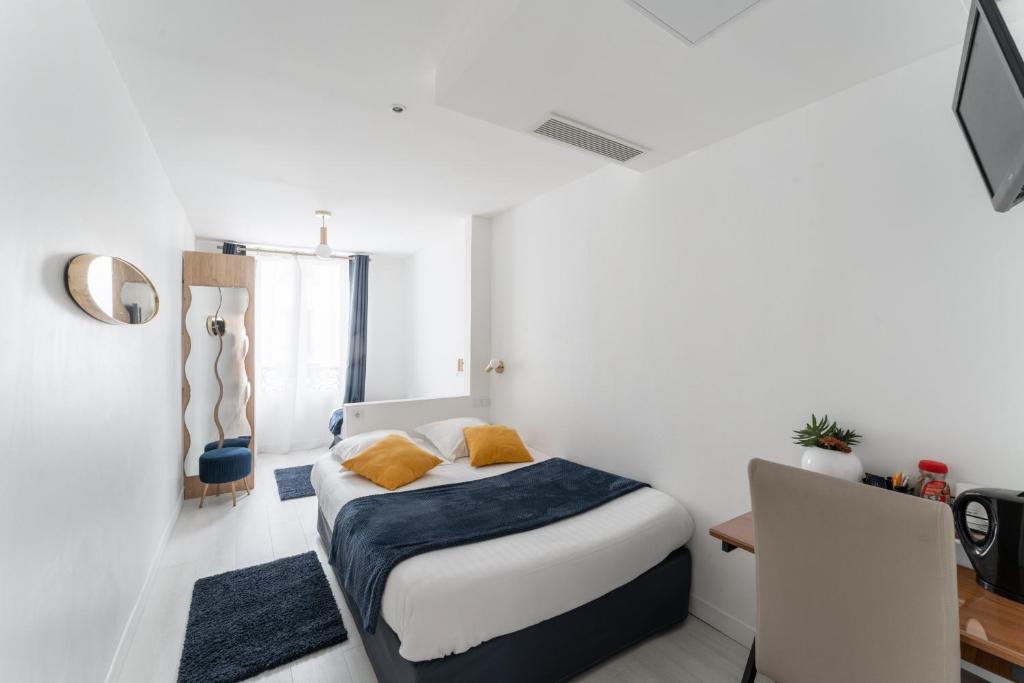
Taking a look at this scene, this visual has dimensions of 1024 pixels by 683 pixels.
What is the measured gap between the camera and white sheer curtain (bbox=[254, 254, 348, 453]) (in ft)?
18.6

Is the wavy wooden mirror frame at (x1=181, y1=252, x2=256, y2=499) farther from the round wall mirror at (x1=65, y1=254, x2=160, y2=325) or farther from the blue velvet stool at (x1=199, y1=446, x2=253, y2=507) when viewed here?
the round wall mirror at (x1=65, y1=254, x2=160, y2=325)

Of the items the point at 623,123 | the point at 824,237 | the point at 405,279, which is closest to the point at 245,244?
the point at 405,279

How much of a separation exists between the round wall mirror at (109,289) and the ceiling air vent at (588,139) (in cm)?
191

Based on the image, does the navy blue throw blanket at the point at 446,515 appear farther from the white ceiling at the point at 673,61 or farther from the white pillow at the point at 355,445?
the white ceiling at the point at 673,61

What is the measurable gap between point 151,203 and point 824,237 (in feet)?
12.1

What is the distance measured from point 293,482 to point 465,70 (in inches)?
171

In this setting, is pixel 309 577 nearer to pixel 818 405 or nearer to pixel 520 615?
pixel 520 615

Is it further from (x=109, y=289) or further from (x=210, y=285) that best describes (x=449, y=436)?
(x=210, y=285)

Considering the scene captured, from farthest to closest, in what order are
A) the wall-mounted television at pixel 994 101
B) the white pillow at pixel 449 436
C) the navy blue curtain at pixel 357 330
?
the navy blue curtain at pixel 357 330, the white pillow at pixel 449 436, the wall-mounted television at pixel 994 101

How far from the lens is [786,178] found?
2150 mm

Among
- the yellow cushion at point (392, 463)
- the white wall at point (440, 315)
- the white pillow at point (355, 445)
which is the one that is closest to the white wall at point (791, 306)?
the yellow cushion at point (392, 463)

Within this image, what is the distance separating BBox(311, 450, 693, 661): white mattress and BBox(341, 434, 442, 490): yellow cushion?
3.10 ft

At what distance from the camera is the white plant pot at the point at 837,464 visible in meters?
1.74

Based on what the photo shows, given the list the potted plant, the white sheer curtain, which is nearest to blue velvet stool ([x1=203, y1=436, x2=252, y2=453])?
the white sheer curtain
